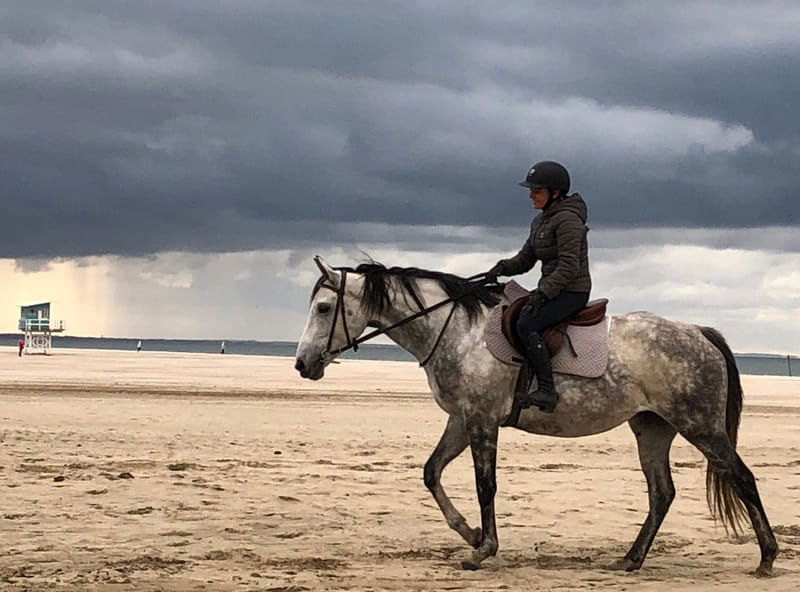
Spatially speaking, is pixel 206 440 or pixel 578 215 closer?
pixel 578 215

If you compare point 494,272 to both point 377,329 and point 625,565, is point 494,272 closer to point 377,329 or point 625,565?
point 377,329

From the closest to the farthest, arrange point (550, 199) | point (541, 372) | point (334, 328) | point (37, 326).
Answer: point (541, 372)
point (550, 199)
point (334, 328)
point (37, 326)

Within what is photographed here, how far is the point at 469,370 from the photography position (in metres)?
10.0

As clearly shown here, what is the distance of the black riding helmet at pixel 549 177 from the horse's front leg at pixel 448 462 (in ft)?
7.26

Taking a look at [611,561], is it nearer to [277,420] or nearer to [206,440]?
[206,440]

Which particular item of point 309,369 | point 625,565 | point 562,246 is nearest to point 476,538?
point 625,565

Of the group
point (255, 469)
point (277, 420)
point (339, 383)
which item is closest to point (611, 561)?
point (255, 469)

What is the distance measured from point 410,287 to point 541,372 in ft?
4.95

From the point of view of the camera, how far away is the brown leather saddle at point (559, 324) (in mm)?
9938

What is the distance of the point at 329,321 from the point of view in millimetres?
10242

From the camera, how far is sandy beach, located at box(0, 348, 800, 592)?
9320 mm

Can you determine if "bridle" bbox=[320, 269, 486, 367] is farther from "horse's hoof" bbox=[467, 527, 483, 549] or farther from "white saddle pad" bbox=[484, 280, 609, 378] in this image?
"horse's hoof" bbox=[467, 527, 483, 549]

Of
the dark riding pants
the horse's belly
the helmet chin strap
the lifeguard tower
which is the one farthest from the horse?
the lifeguard tower

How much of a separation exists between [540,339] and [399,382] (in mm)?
40354
